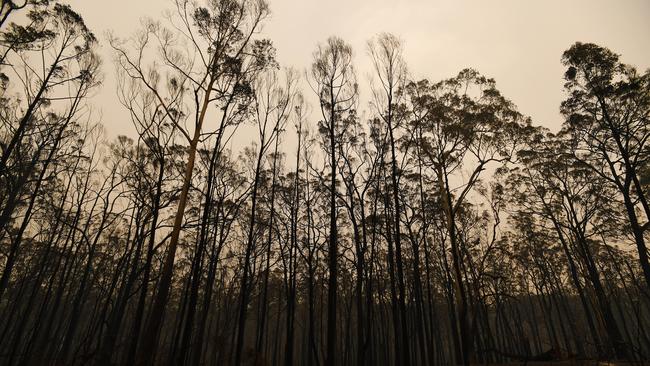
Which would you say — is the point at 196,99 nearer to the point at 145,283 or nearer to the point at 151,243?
the point at 151,243

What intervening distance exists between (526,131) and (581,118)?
3.30 m

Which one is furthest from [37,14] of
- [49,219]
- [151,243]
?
[49,219]

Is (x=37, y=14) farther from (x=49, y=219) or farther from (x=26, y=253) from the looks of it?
(x=26, y=253)

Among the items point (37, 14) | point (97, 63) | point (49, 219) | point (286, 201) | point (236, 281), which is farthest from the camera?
point (236, 281)

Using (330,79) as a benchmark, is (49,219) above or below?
below

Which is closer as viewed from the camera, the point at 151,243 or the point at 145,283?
the point at 145,283

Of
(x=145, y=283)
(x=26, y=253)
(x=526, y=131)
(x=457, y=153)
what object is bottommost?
(x=145, y=283)

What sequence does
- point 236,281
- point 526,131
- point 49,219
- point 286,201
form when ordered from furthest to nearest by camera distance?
point 236,281 < point 49,219 < point 286,201 < point 526,131

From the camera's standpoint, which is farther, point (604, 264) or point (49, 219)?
point (604, 264)

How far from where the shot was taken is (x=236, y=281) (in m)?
26.8

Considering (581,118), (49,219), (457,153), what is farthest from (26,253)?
(581,118)

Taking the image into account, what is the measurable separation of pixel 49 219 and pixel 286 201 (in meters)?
18.7

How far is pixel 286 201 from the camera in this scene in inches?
758

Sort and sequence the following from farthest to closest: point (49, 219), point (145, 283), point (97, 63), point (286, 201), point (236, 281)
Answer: point (236, 281)
point (49, 219)
point (286, 201)
point (97, 63)
point (145, 283)
